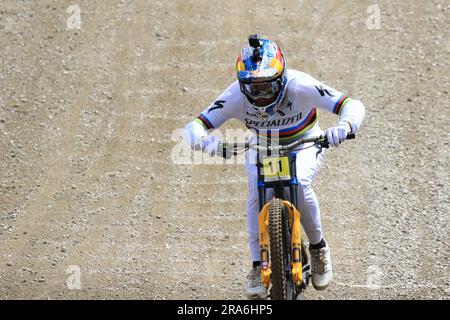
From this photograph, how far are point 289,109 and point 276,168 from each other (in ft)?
2.83

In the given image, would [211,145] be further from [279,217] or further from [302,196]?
[302,196]

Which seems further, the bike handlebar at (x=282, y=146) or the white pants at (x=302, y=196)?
the white pants at (x=302, y=196)

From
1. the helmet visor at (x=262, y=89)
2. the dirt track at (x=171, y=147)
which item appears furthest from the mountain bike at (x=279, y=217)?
the dirt track at (x=171, y=147)

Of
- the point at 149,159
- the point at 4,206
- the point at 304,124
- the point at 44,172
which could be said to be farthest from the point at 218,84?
the point at 304,124

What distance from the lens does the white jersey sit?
817 centimetres

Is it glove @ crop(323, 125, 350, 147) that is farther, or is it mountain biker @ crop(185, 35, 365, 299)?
mountain biker @ crop(185, 35, 365, 299)

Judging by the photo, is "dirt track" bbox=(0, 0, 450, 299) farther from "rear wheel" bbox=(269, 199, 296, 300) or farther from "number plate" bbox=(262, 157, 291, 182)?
"number plate" bbox=(262, 157, 291, 182)

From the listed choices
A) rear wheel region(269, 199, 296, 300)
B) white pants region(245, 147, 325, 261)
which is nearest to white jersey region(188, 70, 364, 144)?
white pants region(245, 147, 325, 261)

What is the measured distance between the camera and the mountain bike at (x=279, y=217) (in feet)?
24.8

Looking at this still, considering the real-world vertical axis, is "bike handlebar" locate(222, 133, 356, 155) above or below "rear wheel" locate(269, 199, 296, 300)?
above

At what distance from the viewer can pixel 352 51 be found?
14.1 meters

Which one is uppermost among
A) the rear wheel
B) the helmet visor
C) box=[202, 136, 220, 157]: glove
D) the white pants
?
the helmet visor

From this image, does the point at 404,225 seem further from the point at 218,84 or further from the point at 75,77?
the point at 75,77

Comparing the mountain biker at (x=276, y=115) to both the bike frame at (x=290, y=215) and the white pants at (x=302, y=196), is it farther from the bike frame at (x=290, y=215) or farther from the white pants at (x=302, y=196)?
the bike frame at (x=290, y=215)
